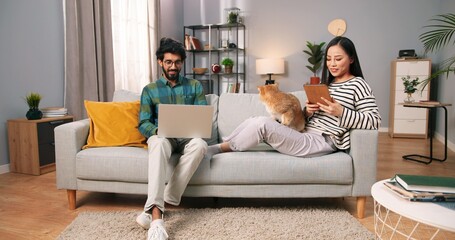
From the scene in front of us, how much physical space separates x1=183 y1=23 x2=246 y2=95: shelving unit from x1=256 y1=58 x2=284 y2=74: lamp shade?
51 centimetres

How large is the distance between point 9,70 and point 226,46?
3.27 meters

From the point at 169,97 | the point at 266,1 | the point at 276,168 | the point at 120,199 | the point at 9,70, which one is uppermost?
the point at 266,1

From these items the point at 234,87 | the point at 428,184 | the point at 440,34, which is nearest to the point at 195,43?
the point at 234,87

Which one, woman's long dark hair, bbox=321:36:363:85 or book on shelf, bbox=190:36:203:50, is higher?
book on shelf, bbox=190:36:203:50

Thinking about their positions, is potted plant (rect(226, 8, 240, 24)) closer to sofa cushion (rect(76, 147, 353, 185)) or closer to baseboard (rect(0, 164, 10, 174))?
baseboard (rect(0, 164, 10, 174))

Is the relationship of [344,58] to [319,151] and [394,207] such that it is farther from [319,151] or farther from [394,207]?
[394,207]

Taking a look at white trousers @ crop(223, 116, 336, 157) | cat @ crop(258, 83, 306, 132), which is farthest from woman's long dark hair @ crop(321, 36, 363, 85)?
white trousers @ crop(223, 116, 336, 157)

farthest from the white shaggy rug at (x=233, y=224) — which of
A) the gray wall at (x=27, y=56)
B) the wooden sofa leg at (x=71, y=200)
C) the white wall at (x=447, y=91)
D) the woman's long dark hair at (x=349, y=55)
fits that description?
the white wall at (x=447, y=91)

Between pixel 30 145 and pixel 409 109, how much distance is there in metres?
4.39

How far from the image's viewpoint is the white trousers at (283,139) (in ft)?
5.97

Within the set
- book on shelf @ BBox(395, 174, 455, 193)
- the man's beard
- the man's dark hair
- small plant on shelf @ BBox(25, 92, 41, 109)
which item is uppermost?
the man's dark hair

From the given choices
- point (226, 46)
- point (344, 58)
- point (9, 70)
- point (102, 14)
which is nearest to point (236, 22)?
point (226, 46)

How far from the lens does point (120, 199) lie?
213 cm

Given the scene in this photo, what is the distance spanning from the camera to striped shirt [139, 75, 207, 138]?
6.55 feet
